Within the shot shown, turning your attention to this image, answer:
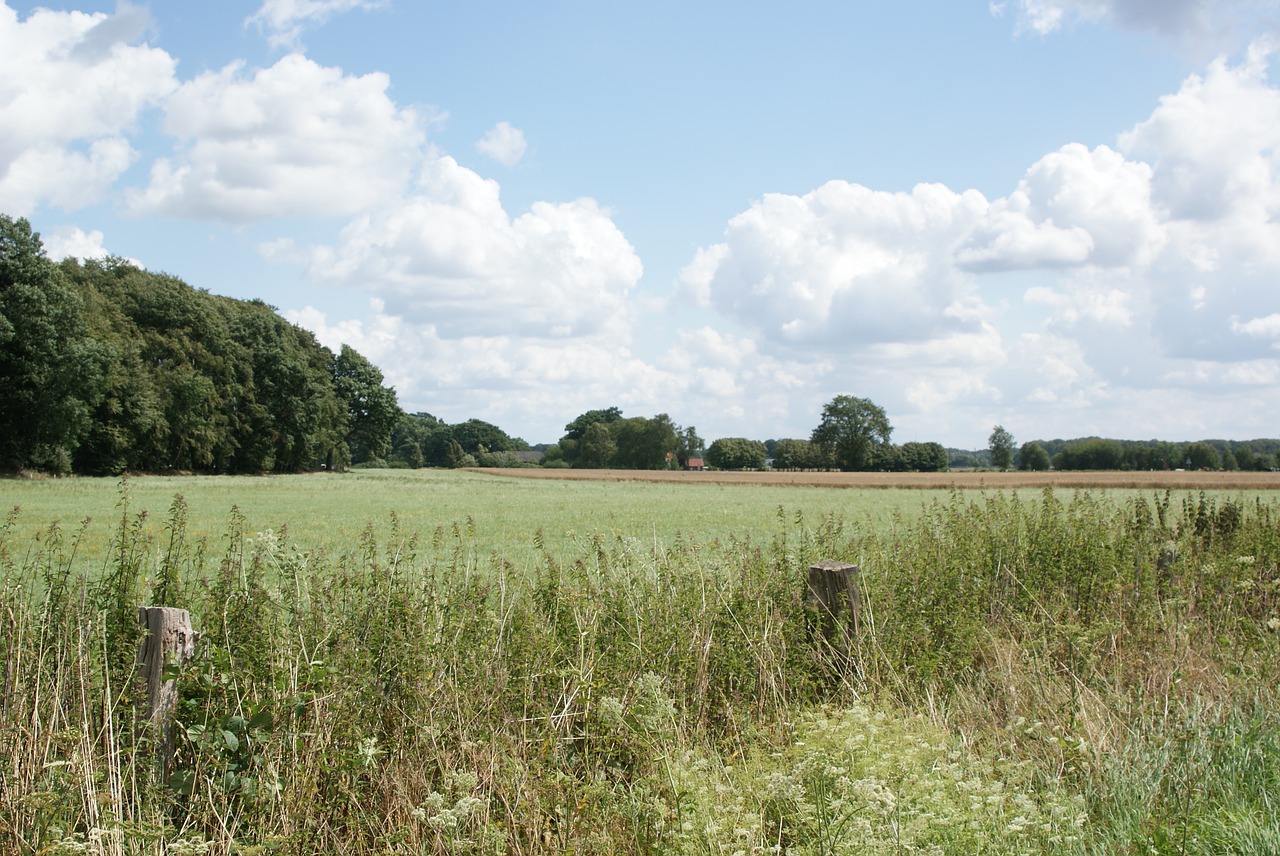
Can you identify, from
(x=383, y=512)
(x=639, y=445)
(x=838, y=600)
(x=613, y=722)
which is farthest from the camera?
(x=639, y=445)

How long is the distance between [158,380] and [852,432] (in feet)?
303

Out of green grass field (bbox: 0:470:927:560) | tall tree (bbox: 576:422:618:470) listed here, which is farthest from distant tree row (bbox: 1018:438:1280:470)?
green grass field (bbox: 0:470:927:560)

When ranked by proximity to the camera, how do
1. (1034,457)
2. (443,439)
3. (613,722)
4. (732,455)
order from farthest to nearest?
1. (443,439)
2. (732,455)
3. (1034,457)
4. (613,722)

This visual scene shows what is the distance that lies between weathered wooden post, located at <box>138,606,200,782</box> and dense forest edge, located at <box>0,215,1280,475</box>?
52337 millimetres

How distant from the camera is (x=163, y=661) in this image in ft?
16.4

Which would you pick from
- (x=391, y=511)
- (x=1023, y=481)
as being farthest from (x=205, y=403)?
(x=1023, y=481)

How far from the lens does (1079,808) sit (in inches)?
181

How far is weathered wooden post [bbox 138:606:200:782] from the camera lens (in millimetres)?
4926

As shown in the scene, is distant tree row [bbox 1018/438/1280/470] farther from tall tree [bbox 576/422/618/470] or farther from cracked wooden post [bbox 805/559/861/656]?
cracked wooden post [bbox 805/559/861/656]

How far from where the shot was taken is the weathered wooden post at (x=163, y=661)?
4.93 meters

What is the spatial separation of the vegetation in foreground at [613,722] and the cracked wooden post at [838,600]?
127 mm

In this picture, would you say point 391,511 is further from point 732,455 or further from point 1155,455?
point 732,455

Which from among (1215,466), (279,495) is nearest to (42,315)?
(279,495)

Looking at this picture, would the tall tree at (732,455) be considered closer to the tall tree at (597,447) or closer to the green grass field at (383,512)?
the tall tree at (597,447)
